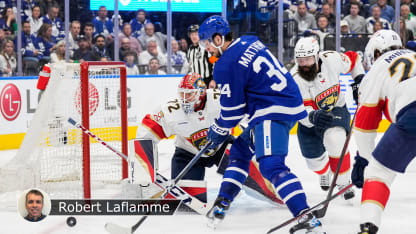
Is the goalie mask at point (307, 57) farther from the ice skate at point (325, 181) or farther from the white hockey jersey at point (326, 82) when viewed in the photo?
the ice skate at point (325, 181)

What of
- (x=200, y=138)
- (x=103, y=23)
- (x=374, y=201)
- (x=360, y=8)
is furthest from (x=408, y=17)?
(x=374, y=201)

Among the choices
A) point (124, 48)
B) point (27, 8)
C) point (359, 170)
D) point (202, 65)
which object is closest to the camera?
point (359, 170)

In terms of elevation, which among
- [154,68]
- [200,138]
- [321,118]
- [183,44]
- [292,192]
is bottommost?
[292,192]

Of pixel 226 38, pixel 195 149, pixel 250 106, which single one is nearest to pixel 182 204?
pixel 195 149

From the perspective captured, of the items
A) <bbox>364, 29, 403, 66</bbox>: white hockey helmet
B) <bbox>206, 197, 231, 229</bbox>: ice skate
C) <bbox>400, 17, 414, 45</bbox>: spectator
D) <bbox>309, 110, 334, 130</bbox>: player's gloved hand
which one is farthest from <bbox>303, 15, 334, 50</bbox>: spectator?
<bbox>364, 29, 403, 66</bbox>: white hockey helmet

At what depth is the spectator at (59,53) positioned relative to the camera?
6.46m

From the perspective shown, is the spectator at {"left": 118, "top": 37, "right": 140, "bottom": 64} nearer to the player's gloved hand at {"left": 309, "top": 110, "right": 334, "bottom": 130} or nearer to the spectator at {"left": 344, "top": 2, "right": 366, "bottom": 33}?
the spectator at {"left": 344, "top": 2, "right": 366, "bottom": 33}

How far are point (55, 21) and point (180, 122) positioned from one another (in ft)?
11.8

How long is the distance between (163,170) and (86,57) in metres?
2.39

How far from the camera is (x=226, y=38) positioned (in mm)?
2836

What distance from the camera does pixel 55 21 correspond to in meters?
6.50

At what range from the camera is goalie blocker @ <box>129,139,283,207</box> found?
121 inches

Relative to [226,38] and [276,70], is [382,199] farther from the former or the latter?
[226,38]

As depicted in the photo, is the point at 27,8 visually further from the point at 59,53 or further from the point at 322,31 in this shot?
the point at 322,31
